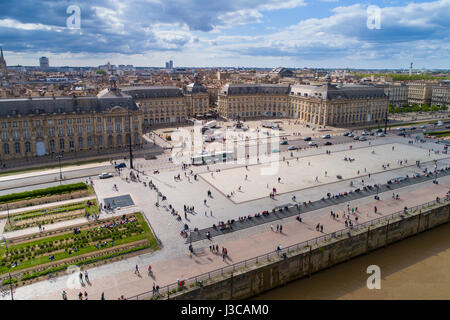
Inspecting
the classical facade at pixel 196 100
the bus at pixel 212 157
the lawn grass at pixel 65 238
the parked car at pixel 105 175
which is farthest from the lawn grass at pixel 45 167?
the classical facade at pixel 196 100

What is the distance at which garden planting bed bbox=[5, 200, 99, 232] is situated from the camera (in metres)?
47.7

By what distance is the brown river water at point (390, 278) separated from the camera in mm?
37656

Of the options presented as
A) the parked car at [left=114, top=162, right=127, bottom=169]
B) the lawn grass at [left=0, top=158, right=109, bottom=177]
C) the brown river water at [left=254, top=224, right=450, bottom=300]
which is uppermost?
the parked car at [left=114, top=162, right=127, bottom=169]

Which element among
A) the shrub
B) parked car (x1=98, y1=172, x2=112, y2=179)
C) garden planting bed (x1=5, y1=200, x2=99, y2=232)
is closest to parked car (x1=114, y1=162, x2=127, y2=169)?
parked car (x1=98, y1=172, x2=112, y2=179)

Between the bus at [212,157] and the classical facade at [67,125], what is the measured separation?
22715 millimetres

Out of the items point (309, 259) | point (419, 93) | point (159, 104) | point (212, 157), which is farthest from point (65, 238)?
point (419, 93)

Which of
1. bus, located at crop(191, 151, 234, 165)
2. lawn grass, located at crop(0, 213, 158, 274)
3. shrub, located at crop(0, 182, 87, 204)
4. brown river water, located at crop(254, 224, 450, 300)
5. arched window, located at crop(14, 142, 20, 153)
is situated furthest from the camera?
arched window, located at crop(14, 142, 20, 153)

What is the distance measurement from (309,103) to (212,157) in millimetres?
64203

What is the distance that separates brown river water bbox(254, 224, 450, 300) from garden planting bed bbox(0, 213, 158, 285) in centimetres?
1694

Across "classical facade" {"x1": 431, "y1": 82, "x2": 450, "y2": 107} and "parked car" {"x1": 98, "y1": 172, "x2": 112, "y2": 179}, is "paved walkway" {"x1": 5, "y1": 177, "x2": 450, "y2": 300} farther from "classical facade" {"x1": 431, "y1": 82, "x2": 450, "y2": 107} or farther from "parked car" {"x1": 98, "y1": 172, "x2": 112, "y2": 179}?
"classical facade" {"x1": 431, "y1": 82, "x2": 450, "y2": 107}

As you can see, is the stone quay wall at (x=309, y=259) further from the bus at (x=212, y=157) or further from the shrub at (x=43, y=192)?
the bus at (x=212, y=157)

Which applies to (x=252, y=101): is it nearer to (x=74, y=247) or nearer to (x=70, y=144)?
(x=70, y=144)

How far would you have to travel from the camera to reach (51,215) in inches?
2003
